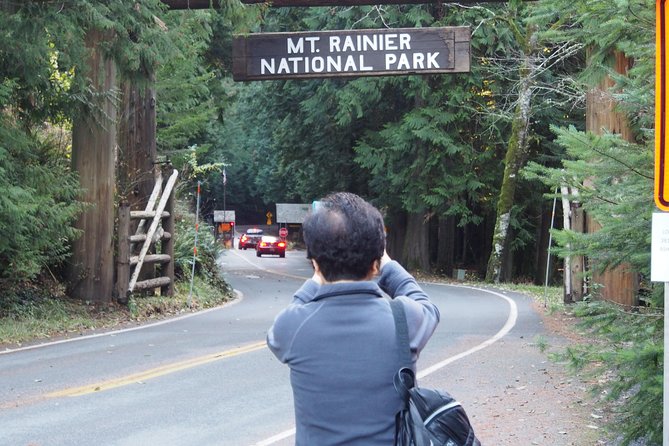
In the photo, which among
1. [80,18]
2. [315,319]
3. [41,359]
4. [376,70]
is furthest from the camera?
[376,70]

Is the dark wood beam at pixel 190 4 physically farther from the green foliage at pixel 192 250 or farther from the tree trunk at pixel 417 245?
the tree trunk at pixel 417 245

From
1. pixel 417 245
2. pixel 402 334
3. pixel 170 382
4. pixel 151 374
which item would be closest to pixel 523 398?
pixel 170 382

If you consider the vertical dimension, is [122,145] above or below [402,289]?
above

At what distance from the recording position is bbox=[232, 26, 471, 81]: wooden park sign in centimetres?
1557

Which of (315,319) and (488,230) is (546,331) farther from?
(488,230)

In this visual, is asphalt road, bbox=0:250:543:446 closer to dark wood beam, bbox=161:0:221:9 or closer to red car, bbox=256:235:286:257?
dark wood beam, bbox=161:0:221:9

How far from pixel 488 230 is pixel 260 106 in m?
11.9

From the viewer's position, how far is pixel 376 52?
15586 millimetres

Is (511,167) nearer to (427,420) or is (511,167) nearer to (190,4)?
(190,4)

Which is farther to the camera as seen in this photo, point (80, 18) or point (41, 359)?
point (80, 18)

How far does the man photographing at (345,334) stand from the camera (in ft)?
10.4

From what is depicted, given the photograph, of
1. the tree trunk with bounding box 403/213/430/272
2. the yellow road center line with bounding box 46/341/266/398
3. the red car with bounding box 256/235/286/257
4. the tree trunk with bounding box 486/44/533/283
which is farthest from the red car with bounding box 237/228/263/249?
the yellow road center line with bounding box 46/341/266/398

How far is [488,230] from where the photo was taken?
45.3 m

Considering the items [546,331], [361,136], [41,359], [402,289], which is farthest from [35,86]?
[361,136]
